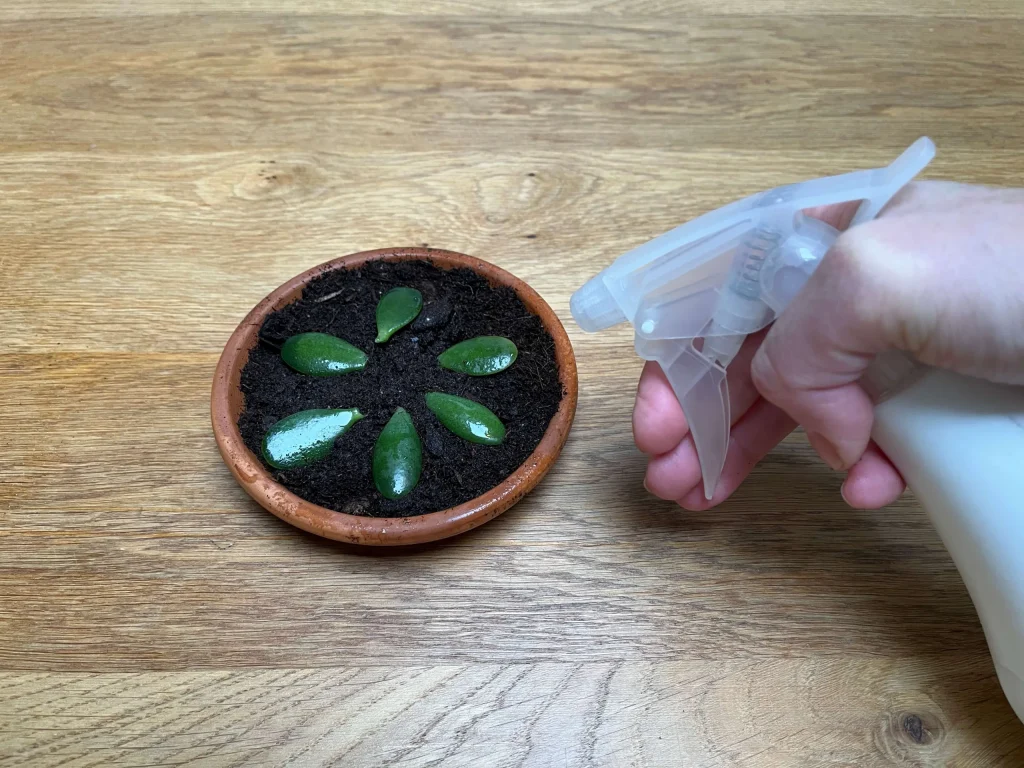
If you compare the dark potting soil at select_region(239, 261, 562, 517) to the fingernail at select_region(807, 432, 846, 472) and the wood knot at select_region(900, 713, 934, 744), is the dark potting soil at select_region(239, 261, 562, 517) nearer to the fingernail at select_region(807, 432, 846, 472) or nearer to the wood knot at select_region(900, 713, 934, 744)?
the fingernail at select_region(807, 432, 846, 472)

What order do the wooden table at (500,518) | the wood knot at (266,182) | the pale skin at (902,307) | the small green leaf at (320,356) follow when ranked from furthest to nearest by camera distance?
the wood knot at (266,182) < the small green leaf at (320,356) < the wooden table at (500,518) < the pale skin at (902,307)

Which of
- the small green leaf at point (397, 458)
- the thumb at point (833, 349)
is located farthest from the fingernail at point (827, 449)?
the small green leaf at point (397, 458)

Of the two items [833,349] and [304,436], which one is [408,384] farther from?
Answer: [833,349]

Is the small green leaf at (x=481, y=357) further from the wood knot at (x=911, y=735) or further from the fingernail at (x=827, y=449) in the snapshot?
the wood knot at (x=911, y=735)

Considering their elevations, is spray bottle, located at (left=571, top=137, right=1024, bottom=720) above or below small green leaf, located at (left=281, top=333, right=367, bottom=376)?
above

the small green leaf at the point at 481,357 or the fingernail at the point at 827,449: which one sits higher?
the fingernail at the point at 827,449

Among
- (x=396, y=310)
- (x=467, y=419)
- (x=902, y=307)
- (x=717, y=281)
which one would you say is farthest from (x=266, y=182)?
(x=902, y=307)

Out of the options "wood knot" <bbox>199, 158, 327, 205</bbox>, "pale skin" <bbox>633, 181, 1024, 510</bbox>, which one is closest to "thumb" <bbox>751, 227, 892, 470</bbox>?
"pale skin" <bbox>633, 181, 1024, 510</bbox>
